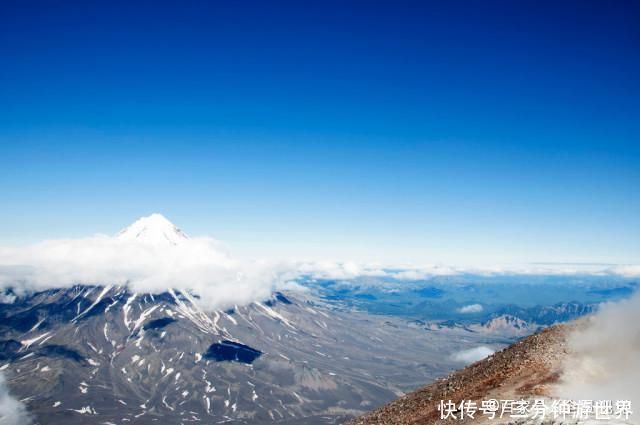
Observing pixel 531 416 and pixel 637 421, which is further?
pixel 531 416

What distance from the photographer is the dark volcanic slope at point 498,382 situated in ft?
140

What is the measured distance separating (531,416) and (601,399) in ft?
28.0

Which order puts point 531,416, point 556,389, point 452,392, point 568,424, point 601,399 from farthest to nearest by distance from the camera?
point 452,392 < point 556,389 < point 601,399 < point 531,416 < point 568,424

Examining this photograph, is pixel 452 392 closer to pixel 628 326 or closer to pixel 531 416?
pixel 531 416

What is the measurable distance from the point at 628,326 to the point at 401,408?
95.6 ft

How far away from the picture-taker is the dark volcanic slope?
42.8m

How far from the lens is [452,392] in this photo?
4894cm

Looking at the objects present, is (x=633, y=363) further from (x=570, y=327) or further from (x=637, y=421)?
(x=637, y=421)

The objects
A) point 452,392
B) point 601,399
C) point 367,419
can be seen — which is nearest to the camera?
point 601,399

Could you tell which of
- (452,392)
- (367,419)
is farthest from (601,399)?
(367,419)

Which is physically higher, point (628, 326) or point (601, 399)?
point (628, 326)

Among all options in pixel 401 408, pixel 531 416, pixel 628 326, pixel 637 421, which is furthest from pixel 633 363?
pixel 401 408

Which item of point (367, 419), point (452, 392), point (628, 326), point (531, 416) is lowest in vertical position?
point (367, 419)

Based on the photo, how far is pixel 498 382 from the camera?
45.2 m
